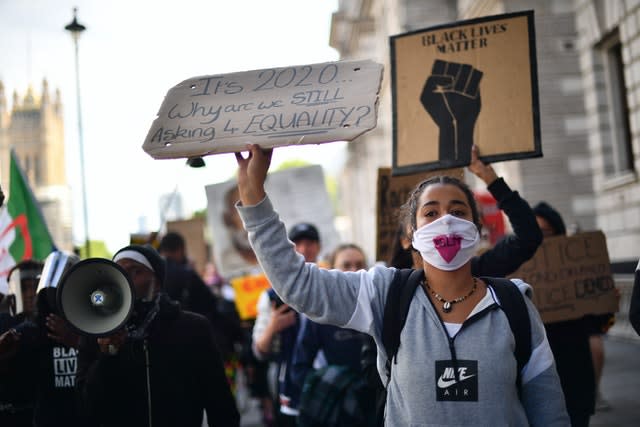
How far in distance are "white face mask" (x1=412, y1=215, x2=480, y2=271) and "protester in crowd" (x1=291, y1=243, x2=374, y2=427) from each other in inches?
71.0

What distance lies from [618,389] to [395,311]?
280 inches

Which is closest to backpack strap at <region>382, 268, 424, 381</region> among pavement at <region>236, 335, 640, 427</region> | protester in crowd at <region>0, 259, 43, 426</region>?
protester in crowd at <region>0, 259, 43, 426</region>

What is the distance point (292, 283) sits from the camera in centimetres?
270

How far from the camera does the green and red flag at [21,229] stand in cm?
662

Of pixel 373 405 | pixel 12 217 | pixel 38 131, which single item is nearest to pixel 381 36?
pixel 12 217

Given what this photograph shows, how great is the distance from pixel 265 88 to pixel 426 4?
69.1 feet

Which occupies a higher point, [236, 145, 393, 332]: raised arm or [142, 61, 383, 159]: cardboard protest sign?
[142, 61, 383, 159]: cardboard protest sign

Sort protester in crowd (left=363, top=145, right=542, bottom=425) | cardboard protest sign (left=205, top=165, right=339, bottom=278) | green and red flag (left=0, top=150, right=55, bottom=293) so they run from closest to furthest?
protester in crowd (left=363, top=145, right=542, bottom=425) < green and red flag (left=0, top=150, right=55, bottom=293) < cardboard protest sign (left=205, top=165, right=339, bottom=278)

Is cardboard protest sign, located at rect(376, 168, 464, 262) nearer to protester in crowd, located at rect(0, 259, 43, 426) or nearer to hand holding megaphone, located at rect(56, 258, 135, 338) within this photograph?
protester in crowd, located at rect(0, 259, 43, 426)

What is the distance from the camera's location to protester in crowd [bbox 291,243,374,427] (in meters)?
4.57

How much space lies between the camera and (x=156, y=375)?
145 inches

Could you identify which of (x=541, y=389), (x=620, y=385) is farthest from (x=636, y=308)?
(x=620, y=385)

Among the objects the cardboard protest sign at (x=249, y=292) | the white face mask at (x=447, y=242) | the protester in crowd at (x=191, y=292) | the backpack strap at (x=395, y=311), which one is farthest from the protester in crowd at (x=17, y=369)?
the cardboard protest sign at (x=249, y=292)

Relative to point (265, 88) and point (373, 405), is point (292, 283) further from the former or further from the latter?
point (373, 405)
